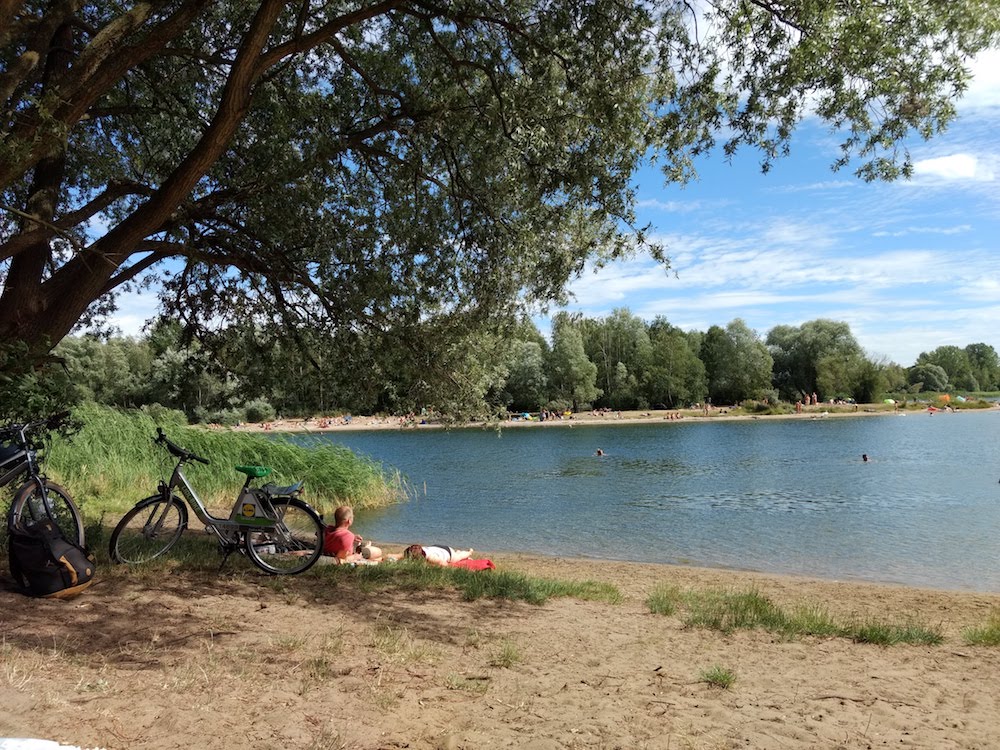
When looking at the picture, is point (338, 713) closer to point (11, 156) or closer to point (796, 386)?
point (11, 156)

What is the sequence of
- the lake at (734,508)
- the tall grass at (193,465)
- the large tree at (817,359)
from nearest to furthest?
1. the lake at (734,508)
2. the tall grass at (193,465)
3. the large tree at (817,359)

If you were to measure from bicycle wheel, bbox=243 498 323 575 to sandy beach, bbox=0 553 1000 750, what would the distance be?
0.24 metres

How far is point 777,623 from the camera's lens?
558 cm

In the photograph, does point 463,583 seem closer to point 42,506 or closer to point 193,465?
point 42,506

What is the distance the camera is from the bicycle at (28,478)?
5.03 meters

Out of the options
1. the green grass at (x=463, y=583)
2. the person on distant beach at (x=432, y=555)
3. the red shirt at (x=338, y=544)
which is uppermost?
the red shirt at (x=338, y=544)

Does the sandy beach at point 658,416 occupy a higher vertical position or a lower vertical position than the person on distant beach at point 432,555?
lower

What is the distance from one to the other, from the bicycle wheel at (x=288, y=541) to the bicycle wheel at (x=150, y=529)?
2.24 feet

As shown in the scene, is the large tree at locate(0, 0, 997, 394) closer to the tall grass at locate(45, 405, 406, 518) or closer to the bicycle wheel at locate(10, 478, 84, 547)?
the bicycle wheel at locate(10, 478, 84, 547)

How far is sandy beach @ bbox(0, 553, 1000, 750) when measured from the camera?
3.03 metres

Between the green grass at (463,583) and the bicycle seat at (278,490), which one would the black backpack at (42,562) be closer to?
the bicycle seat at (278,490)

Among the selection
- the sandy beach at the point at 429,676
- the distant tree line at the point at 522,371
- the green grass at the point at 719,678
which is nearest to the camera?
the sandy beach at the point at 429,676

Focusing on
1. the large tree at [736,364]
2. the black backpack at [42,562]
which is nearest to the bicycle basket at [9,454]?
the black backpack at [42,562]

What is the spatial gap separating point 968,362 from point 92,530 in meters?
134
